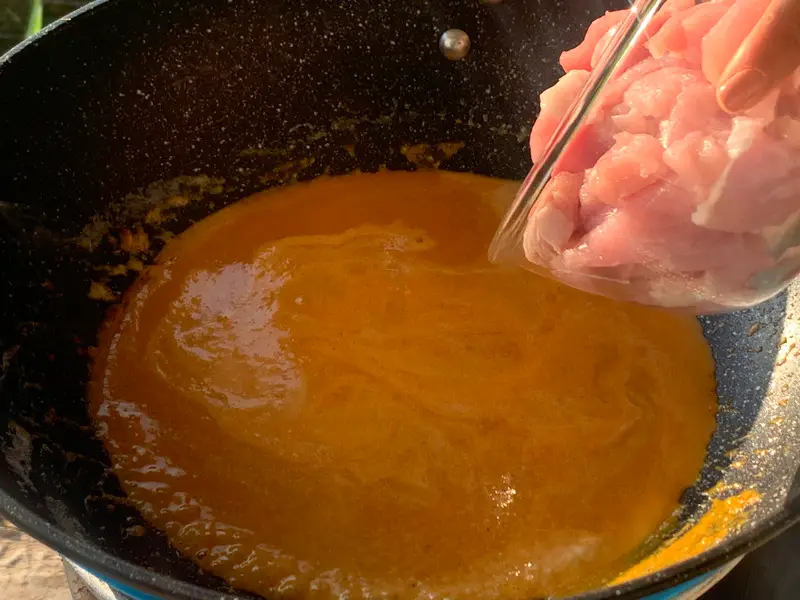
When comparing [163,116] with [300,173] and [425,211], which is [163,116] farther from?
[425,211]

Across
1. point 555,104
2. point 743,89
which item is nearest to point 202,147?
point 555,104

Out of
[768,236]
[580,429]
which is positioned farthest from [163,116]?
[768,236]

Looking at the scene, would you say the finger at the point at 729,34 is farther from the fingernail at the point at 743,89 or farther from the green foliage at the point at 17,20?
the green foliage at the point at 17,20

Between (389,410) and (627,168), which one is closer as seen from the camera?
→ (627,168)

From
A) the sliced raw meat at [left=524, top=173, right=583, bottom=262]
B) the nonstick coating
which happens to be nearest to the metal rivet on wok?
the nonstick coating

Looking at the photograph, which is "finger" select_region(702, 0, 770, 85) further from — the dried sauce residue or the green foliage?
the green foliage

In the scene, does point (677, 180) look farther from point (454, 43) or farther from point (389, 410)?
point (454, 43)
